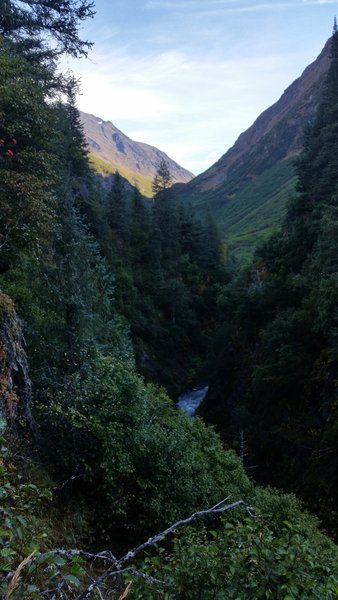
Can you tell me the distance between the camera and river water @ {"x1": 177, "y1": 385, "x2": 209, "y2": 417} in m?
37.9

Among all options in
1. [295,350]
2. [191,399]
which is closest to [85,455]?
[295,350]

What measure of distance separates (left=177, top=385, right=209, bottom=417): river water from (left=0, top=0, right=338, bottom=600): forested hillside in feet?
62.8

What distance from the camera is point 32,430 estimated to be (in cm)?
993

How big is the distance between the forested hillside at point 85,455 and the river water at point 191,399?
1914 centimetres

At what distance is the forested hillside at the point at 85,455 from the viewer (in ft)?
13.5

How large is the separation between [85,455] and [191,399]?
1245 inches

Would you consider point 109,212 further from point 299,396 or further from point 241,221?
point 241,221

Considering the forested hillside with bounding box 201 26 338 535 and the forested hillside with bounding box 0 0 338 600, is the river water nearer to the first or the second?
the forested hillside with bounding box 201 26 338 535

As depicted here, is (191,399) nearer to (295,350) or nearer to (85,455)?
(295,350)

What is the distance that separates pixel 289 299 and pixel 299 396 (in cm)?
693

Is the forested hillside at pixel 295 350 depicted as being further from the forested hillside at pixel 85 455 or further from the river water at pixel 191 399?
the river water at pixel 191 399

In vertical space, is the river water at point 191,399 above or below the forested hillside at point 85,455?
below

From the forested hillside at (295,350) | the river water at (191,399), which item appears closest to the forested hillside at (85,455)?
the forested hillside at (295,350)

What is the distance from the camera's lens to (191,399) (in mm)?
41062
